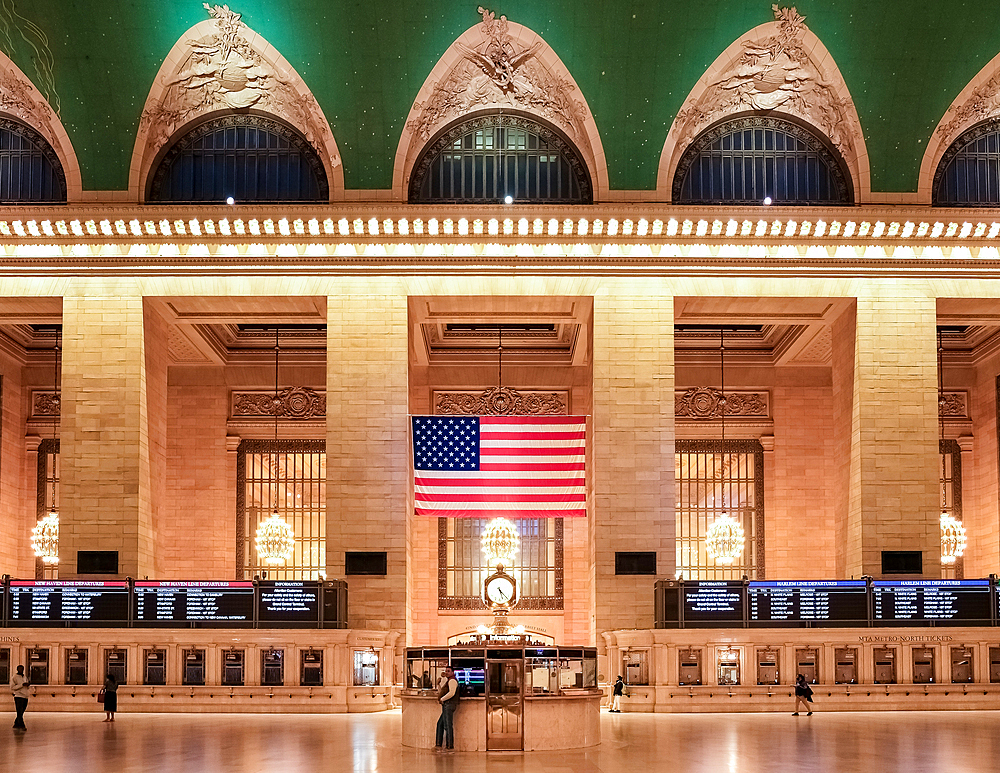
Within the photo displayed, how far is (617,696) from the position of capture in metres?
22.7

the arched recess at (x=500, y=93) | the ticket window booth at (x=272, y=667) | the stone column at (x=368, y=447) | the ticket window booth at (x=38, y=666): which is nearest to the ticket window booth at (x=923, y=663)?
the stone column at (x=368, y=447)

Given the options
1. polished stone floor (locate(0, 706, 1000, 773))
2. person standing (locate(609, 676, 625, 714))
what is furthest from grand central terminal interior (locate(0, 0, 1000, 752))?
polished stone floor (locate(0, 706, 1000, 773))

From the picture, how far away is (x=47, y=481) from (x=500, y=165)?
1544cm

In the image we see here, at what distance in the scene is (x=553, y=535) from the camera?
107ft

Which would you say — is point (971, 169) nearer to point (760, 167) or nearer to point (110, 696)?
point (760, 167)

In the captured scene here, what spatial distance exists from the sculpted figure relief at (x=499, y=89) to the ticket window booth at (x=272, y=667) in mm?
10684

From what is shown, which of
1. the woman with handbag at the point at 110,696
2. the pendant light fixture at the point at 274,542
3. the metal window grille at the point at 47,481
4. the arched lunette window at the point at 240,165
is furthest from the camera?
the metal window grille at the point at 47,481

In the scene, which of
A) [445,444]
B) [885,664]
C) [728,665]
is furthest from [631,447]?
[885,664]

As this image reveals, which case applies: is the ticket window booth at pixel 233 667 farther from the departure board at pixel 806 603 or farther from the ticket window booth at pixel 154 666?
the departure board at pixel 806 603

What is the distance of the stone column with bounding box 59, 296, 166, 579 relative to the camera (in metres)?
24.4

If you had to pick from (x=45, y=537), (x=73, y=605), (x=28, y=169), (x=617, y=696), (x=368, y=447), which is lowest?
(x=617, y=696)

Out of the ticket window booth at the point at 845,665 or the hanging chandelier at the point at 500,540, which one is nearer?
the ticket window booth at the point at 845,665

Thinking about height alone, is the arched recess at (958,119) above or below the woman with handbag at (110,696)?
above

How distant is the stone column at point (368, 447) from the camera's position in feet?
79.7
